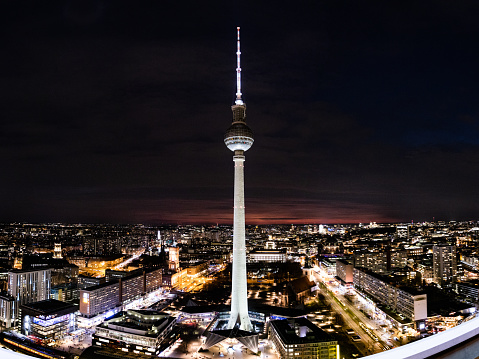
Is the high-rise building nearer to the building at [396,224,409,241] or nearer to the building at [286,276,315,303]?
the building at [286,276,315,303]

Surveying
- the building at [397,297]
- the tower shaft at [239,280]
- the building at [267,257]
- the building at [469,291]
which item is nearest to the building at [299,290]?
the building at [397,297]

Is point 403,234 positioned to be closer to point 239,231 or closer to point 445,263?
point 445,263

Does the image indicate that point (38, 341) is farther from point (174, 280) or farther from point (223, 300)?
point (174, 280)

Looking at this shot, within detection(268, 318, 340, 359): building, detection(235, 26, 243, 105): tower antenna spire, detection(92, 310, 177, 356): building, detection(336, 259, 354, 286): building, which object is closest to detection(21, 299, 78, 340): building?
detection(92, 310, 177, 356): building

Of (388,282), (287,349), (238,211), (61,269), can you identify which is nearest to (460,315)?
(388,282)

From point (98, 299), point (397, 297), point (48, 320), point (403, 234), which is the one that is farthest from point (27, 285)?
point (403, 234)
